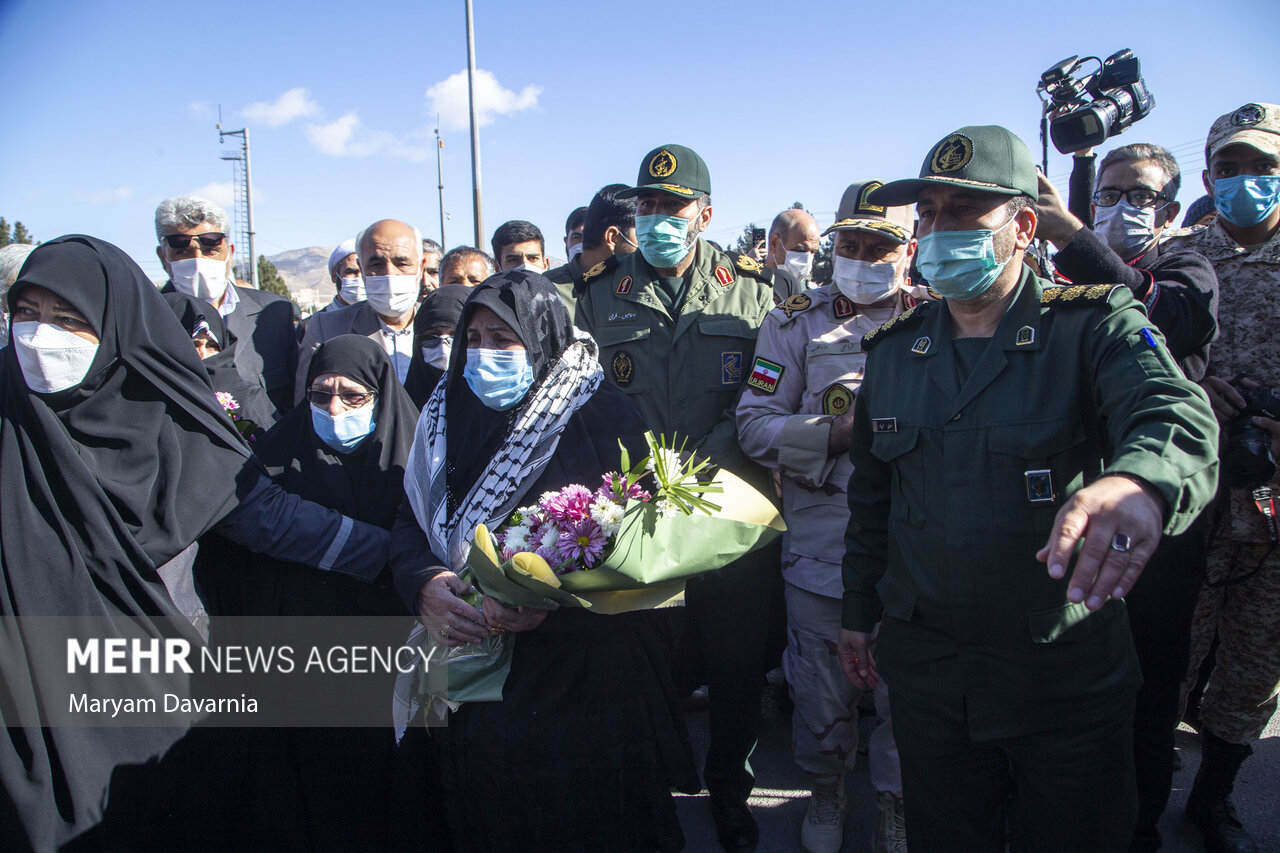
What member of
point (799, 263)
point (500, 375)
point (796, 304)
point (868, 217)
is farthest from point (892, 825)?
point (799, 263)

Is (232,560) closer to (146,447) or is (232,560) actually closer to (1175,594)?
(146,447)

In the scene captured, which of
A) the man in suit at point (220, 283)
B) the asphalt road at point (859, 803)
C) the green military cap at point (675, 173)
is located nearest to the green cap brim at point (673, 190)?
the green military cap at point (675, 173)

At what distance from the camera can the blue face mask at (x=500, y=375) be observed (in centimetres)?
253

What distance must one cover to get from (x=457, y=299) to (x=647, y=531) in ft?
8.01

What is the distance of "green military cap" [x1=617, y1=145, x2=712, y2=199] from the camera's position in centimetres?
352

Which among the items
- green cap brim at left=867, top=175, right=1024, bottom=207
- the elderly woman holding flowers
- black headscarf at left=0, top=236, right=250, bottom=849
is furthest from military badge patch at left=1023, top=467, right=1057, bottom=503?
black headscarf at left=0, top=236, right=250, bottom=849

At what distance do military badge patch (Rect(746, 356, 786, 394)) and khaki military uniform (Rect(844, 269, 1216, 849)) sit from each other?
1059mm

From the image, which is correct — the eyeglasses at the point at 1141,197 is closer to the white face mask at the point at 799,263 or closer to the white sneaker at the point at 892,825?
the white sneaker at the point at 892,825

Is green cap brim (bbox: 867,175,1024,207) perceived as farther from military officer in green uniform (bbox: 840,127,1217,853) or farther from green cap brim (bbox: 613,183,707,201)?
green cap brim (bbox: 613,183,707,201)

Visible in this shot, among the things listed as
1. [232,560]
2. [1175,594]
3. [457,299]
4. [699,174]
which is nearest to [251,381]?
[457,299]

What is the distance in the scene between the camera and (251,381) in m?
4.12

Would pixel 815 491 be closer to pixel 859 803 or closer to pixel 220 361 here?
pixel 859 803

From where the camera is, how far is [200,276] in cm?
433

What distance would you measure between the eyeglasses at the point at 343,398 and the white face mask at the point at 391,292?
1.81m
